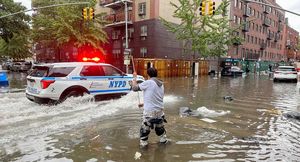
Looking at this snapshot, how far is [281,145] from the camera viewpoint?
674 cm

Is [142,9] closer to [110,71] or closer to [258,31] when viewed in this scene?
[110,71]

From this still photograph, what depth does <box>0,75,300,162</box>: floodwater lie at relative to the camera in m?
5.91

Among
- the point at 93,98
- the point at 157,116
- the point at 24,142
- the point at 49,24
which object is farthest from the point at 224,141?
the point at 49,24

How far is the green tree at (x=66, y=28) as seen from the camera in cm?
3183

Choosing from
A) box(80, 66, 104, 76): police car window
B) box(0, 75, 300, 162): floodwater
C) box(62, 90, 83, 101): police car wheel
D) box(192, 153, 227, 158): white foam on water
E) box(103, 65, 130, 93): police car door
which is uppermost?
box(80, 66, 104, 76): police car window

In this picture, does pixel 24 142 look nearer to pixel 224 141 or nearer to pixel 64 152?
pixel 64 152

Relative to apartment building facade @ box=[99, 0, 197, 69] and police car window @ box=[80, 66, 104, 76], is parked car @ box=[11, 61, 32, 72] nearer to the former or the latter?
apartment building facade @ box=[99, 0, 197, 69]

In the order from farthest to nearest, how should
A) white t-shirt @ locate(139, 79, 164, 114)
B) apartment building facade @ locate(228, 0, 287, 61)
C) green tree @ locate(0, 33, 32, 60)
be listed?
apartment building facade @ locate(228, 0, 287, 61) < green tree @ locate(0, 33, 32, 60) < white t-shirt @ locate(139, 79, 164, 114)

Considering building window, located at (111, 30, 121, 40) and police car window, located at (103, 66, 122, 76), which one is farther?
building window, located at (111, 30, 121, 40)

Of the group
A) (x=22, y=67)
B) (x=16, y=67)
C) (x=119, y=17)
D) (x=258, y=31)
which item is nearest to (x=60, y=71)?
(x=119, y=17)

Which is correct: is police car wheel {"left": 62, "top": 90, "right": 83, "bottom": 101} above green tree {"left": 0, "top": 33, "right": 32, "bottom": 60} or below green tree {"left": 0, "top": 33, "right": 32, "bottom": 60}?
below

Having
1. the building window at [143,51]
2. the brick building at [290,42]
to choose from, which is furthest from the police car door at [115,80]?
A: the brick building at [290,42]

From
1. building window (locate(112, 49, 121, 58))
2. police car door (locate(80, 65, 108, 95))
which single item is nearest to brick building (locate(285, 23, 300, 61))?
building window (locate(112, 49, 121, 58))

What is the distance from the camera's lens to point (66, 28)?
31859 mm
